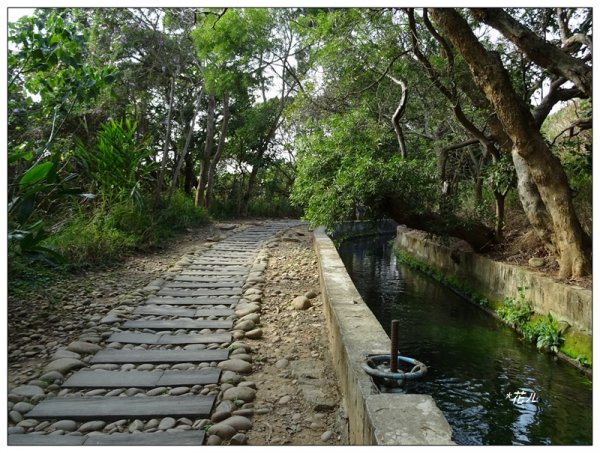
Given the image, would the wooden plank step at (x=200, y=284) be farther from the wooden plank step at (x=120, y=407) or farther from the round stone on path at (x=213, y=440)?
the round stone on path at (x=213, y=440)

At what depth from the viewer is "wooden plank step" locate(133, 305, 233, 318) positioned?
4.72 meters

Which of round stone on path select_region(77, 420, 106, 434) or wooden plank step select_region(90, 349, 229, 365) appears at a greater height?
wooden plank step select_region(90, 349, 229, 365)

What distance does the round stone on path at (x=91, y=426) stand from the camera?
8.29 feet

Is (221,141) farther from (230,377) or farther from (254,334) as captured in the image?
(230,377)

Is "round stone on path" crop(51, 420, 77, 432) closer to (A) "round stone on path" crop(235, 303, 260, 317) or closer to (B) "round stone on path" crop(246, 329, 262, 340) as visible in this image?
(B) "round stone on path" crop(246, 329, 262, 340)

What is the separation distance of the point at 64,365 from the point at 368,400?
7.35 feet

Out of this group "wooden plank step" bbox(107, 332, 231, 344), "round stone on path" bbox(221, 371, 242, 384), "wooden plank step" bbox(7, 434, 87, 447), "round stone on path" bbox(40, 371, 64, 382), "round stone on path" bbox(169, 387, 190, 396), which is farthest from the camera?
"wooden plank step" bbox(107, 332, 231, 344)

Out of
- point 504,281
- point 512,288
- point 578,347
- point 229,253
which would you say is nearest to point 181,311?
point 229,253

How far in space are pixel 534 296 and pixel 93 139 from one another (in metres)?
9.63

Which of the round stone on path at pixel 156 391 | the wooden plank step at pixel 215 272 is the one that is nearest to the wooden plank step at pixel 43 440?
the round stone on path at pixel 156 391

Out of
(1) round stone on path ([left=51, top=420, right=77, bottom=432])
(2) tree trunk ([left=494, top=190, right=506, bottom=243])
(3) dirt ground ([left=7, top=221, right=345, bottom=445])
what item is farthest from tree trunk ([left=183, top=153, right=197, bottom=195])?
(1) round stone on path ([left=51, top=420, right=77, bottom=432])

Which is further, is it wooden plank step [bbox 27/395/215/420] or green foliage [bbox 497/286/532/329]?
green foliage [bbox 497/286/532/329]
